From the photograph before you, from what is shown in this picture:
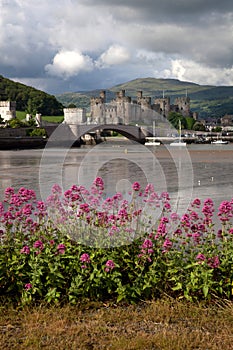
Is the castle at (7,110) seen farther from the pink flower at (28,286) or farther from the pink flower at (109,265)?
the pink flower at (109,265)

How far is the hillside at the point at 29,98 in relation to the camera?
14375 centimetres

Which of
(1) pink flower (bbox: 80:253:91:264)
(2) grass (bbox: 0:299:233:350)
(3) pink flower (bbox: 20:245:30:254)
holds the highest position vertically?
(3) pink flower (bbox: 20:245:30:254)

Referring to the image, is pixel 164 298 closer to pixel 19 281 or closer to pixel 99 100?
pixel 19 281

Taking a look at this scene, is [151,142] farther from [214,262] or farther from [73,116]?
[214,262]

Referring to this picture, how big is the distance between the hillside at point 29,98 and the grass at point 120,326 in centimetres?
13817

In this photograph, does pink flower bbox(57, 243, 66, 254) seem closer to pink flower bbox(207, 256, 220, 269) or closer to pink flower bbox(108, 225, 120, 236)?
pink flower bbox(108, 225, 120, 236)

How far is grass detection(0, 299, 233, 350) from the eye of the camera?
13.1ft

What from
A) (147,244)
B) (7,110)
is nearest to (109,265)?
(147,244)

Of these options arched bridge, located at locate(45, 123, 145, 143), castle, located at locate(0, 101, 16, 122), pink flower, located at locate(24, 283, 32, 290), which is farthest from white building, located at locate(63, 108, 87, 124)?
pink flower, located at locate(24, 283, 32, 290)

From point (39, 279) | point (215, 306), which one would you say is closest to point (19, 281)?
point (39, 279)

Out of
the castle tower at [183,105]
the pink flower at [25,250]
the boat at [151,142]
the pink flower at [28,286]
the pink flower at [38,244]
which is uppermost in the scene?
the castle tower at [183,105]

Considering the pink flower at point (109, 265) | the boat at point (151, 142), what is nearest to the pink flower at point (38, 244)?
the pink flower at point (109, 265)

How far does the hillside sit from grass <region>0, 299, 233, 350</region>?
13817 centimetres

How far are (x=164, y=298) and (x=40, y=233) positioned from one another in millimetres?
1449
